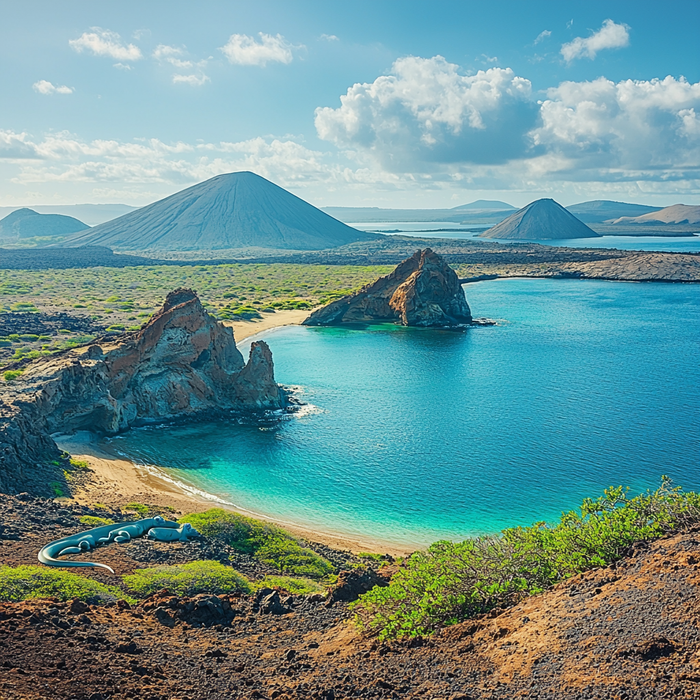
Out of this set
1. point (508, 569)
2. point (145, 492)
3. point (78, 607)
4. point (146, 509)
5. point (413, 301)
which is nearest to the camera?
point (508, 569)

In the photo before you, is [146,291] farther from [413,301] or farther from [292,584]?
[292,584]

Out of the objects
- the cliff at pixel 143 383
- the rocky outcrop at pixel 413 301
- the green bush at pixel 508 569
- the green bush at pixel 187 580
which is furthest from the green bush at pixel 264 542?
the rocky outcrop at pixel 413 301

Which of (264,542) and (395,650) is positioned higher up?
(395,650)

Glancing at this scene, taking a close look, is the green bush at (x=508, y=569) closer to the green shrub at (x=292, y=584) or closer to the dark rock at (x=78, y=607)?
the green shrub at (x=292, y=584)

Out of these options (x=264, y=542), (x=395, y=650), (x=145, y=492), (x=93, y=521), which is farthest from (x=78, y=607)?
(x=145, y=492)

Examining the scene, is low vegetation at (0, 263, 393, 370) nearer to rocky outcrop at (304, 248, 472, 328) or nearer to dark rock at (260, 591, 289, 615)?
rocky outcrop at (304, 248, 472, 328)

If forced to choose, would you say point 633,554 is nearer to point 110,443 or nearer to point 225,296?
point 110,443
